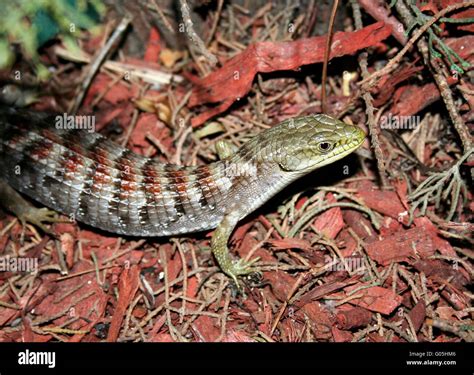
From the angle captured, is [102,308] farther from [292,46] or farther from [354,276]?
[292,46]

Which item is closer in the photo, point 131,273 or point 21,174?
point 131,273

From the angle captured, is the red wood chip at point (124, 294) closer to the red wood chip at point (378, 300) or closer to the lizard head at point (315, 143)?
the lizard head at point (315, 143)

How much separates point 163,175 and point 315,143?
1.54 metres

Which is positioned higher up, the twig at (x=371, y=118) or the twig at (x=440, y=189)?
the twig at (x=371, y=118)

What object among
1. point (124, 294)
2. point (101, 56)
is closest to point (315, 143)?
point (124, 294)

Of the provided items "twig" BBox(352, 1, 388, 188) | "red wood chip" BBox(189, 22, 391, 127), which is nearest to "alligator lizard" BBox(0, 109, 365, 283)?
"twig" BBox(352, 1, 388, 188)

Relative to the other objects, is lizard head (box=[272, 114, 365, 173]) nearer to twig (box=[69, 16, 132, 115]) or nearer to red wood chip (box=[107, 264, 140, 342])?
red wood chip (box=[107, 264, 140, 342])

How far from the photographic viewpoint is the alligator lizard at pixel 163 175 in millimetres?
4402

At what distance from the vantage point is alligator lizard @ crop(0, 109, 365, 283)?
14.4ft

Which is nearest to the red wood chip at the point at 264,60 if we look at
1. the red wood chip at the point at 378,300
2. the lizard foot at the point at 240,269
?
the lizard foot at the point at 240,269

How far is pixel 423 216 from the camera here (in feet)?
14.7
